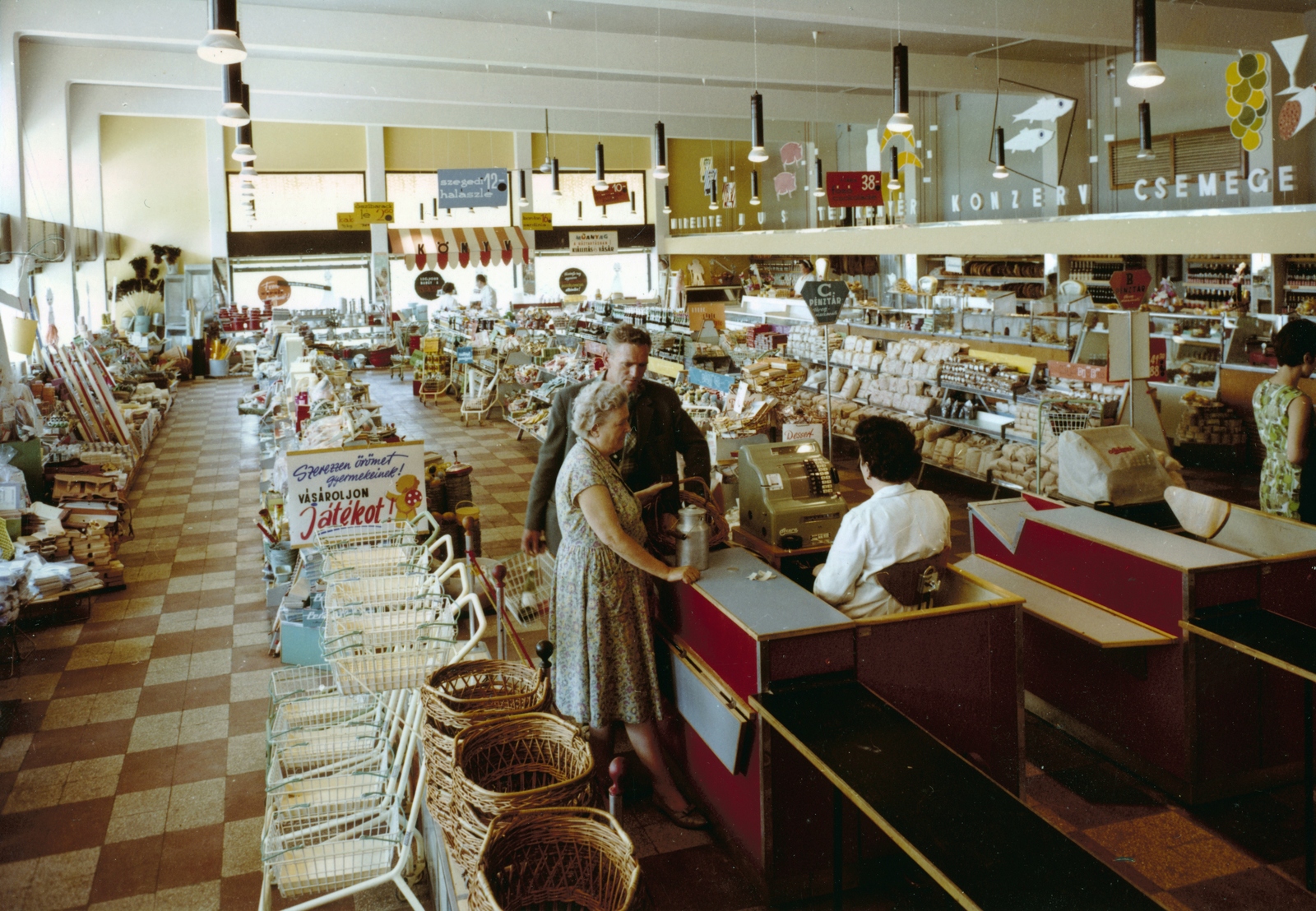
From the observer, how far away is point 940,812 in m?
2.33

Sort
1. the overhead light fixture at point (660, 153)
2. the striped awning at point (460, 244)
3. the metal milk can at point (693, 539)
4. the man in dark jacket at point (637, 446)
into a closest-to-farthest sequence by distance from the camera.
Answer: the metal milk can at point (693, 539) → the man in dark jacket at point (637, 446) → the overhead light fixture at point (660, 153) → the striped awning at point (460, 244)

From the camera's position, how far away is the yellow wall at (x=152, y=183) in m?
21.9

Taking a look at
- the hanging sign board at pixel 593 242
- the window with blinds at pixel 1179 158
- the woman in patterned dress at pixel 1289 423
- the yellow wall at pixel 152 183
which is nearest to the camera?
the woman in patterned dress at pixel 1289 423

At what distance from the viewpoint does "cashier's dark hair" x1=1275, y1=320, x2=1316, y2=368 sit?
4.59m

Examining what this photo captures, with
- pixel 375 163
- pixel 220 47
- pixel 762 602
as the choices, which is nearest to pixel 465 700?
pixel 762 602

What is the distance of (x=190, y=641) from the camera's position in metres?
6.17

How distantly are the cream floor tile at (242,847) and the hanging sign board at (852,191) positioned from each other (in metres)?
11.3

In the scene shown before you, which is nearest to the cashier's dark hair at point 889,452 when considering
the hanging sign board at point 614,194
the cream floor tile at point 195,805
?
the cream floor tile at point 195,805

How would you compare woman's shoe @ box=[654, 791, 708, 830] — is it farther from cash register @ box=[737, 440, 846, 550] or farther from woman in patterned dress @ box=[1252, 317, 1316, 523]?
woman in patterned dress @ box=[1252, 317, 1316, 523]

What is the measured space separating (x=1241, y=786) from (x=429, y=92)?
603 inches

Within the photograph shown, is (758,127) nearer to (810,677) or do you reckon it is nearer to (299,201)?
(810,677)

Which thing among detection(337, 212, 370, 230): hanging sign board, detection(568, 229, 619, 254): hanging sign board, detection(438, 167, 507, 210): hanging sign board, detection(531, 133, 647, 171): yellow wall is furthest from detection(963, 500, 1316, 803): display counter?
detection(531, 133, 647, 171): yellow wall

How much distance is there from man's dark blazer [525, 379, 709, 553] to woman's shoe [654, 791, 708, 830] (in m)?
1.19

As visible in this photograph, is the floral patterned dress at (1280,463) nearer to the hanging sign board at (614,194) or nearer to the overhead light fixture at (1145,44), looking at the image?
the overhead light fixture at (1145,44)
